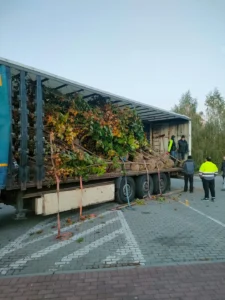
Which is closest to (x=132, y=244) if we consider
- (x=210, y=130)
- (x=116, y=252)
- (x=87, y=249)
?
(x=116, y=252)

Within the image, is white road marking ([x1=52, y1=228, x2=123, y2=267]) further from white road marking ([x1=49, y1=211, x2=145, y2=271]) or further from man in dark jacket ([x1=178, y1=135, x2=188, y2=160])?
man in dark jacket ([x1=178, y1=135, x2=188, y2=160])

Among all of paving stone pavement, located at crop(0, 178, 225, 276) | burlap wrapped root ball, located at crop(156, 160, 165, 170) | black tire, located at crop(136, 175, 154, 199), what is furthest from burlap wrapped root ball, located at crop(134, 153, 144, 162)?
paving stone pavement, located at crop(0, 178, 225, 276)

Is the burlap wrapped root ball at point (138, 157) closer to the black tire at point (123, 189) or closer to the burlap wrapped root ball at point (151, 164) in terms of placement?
the burlap wrapped root ball at point (151, 164)

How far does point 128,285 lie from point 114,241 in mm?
1800

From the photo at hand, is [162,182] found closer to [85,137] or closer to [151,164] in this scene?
[151,164]

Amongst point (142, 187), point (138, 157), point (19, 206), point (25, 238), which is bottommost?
point (25, 238)

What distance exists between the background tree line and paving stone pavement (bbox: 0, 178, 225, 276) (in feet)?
65.5

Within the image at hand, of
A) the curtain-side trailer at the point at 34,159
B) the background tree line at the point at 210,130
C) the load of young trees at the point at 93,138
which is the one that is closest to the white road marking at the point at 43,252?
the curtain-side trailer at the point at 34,159

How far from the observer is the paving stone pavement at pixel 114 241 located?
4328 mm

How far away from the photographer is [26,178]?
19.1 feet

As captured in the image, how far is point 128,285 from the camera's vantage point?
11.6 ft

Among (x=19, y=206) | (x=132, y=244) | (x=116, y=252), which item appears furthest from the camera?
(x=19, y=206)

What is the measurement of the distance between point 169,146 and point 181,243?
760 centimetres

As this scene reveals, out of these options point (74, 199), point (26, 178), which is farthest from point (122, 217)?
point (26, 178)
